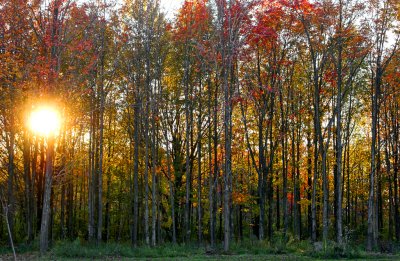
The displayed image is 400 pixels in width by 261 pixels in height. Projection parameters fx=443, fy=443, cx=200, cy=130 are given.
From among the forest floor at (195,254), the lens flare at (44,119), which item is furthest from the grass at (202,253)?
the lens flare at (44,119)

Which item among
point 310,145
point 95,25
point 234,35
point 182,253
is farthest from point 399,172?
point 95,25

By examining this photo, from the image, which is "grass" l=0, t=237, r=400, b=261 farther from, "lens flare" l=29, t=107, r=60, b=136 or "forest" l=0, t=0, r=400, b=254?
"lens flare" l=29, t=107, r=60, b=136

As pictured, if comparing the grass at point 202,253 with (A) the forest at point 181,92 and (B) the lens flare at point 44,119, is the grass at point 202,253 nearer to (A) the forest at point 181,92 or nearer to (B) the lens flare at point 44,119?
(A) the forest at point 181,92

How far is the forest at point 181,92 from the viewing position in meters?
17.4

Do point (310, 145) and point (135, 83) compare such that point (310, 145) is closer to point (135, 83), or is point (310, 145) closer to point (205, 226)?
point (205, 226)

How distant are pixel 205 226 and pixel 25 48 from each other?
847 inches

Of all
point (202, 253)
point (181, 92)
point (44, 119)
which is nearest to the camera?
point (202, 253)

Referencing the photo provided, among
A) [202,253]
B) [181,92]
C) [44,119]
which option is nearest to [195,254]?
[202,253]

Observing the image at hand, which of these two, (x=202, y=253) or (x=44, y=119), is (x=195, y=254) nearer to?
(x=202, y=253)

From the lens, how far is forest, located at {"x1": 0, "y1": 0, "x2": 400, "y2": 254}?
17438 mm

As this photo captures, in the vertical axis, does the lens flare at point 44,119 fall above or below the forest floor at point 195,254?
above

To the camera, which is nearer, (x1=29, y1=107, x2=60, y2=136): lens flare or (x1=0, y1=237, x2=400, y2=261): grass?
(x1=0, y1=237, x2=400, y2=261): grass

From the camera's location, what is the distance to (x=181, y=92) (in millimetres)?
27094

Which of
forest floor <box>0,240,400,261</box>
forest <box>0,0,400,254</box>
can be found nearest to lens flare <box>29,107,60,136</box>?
forest <box>0,0,400,254</box>
